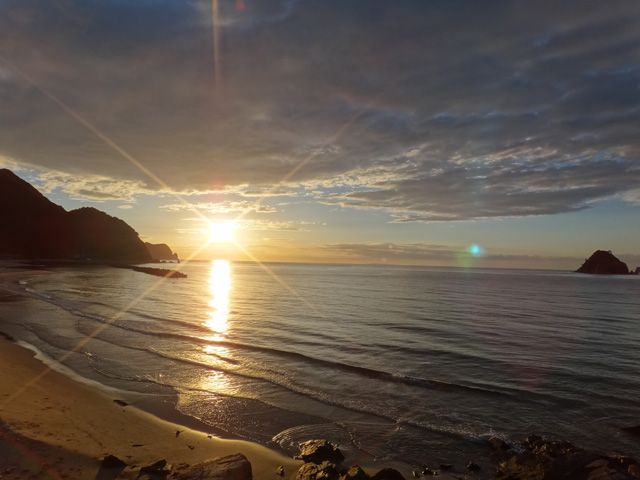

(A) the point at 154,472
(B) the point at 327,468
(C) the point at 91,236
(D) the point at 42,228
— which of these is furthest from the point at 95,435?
(C) the point at 91,236

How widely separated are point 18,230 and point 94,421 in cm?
18759

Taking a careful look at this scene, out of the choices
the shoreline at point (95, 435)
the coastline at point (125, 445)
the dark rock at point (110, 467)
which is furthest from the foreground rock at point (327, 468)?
the dark rock at point (110, 467)

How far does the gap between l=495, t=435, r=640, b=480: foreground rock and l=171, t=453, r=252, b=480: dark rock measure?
235 inches

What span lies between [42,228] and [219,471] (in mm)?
197491

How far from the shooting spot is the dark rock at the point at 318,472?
8.12 m

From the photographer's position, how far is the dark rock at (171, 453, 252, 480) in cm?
752

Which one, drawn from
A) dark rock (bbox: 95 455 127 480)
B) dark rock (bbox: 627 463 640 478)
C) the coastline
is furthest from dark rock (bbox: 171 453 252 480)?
dark rock (bbox: 627 463 640 478)

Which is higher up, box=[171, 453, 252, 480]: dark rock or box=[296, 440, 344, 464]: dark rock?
box=[171, 453, 252, 480]: dark rock

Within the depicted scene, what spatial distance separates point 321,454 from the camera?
9367 mm

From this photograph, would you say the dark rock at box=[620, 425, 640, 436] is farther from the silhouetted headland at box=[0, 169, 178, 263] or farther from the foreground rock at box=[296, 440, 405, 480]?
the silhouetted headland at box=[0, 169, 178, 263]

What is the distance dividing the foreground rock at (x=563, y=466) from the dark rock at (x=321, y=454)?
384 centimetres

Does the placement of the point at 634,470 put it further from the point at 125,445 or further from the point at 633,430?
the point at 125,445

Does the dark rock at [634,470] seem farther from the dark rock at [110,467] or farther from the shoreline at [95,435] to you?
the dark rock at [110,467]

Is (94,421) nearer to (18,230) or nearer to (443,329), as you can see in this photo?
(443,329)
